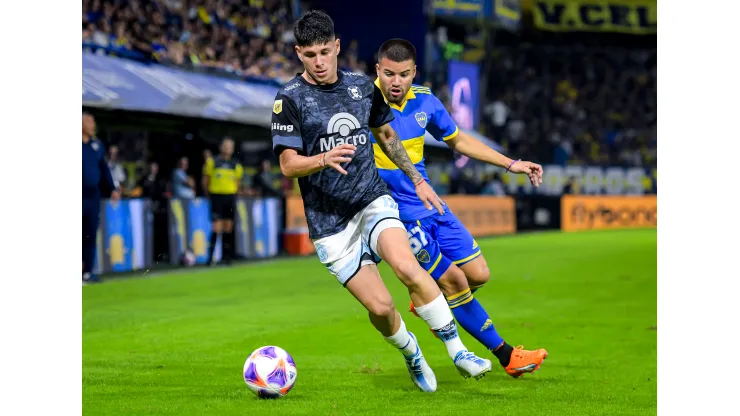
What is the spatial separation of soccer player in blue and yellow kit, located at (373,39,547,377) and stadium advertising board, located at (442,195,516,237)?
18.7m

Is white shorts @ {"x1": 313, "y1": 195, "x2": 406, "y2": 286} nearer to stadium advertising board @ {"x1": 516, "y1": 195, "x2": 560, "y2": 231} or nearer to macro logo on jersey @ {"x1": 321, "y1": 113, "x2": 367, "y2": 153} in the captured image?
macro logo on jersey @ {"x1": 321, "y1": 113, "x2": 367, "y2": 153}

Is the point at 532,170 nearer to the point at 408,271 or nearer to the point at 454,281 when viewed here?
the point at 454,281

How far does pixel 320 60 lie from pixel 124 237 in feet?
32.4

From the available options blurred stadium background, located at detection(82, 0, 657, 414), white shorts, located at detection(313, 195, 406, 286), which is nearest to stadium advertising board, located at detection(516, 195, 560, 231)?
blurred stadium background, located at detection(82, 0, 657, 414)

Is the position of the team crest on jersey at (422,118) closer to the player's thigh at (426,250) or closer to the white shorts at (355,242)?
the player's thigh at (426,250)

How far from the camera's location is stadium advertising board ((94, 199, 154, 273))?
49.3ft

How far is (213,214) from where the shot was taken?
676 inches

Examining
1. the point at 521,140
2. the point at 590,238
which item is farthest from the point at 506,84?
the point at 590,238

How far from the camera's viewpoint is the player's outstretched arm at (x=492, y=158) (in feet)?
22.2

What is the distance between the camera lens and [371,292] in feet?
20.7

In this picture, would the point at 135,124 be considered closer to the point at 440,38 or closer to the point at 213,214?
the point at 213,214

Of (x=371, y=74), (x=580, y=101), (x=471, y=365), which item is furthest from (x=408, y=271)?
(x=580, y=101)

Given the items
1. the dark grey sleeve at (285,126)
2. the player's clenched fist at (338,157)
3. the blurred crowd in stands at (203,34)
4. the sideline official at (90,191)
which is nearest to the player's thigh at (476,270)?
the dark grey sleeve at (285,126)

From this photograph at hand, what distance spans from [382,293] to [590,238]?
2159 centimetres
